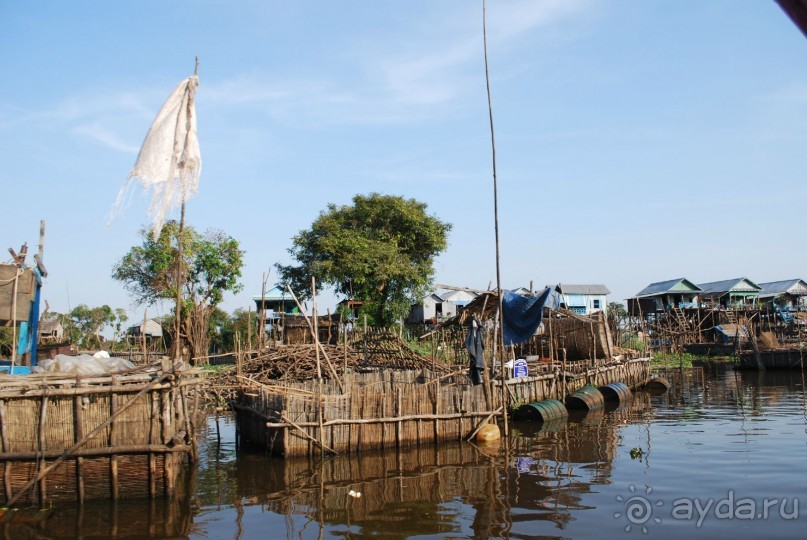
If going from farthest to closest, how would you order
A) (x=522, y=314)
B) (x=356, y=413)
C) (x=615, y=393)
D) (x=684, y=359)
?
(x=684, y=359)
(x=615, y=393)
(x=522, y=314)
(x=356, y=413)

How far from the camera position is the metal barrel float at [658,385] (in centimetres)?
2627

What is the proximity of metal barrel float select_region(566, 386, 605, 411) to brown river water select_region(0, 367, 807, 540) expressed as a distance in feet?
11.4

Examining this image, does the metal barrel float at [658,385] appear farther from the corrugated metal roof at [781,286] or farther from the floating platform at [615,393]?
the corrugated metal roof at [781,286]

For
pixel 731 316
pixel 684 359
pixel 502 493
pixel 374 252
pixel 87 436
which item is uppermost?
pixel 374 252

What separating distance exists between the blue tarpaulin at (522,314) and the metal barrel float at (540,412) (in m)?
2.35

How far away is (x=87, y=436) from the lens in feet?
29.5

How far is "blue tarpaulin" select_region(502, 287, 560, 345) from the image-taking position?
63.9 ft

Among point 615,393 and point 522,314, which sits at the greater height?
point 522,314

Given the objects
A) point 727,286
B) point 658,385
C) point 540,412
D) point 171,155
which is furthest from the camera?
point 727,286

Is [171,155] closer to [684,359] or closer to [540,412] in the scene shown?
[540,412]

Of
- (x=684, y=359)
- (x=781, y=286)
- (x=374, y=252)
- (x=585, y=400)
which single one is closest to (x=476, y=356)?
(x=585, y=400)

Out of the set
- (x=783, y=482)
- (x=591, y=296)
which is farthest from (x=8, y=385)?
(x=591, y=296)

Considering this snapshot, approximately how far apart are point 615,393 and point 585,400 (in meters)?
2.94

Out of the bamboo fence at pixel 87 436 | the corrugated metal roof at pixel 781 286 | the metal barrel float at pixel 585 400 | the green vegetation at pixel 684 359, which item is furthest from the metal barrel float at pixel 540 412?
the corrugated metal roof at pixel 781 286
